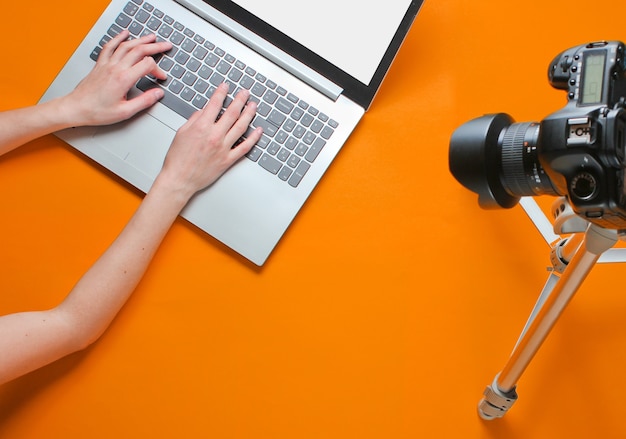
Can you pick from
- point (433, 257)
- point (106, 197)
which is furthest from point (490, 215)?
point (106, 197)

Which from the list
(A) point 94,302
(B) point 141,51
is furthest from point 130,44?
(A) point 94,302

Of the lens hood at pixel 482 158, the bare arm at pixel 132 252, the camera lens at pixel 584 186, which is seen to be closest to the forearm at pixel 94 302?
the bare arm at pixel 132 252

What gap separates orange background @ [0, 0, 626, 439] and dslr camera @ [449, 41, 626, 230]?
219mm

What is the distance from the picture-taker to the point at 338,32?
92 centimetres

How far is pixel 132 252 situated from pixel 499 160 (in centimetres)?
47

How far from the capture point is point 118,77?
91 centimetres

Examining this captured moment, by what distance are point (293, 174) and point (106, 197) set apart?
26cm

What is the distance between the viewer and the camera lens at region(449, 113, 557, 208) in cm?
69

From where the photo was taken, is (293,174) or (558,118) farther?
(293,174)

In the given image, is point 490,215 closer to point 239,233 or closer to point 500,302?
point 500,302

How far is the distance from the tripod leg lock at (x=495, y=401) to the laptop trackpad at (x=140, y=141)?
523mm

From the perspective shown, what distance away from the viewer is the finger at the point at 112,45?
3.08 feet

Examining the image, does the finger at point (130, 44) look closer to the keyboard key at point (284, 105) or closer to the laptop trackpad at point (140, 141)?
the laptop trackpad at point (140, 141)

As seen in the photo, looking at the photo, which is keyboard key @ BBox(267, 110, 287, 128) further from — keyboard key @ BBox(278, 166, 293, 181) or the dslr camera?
the dslr camera
